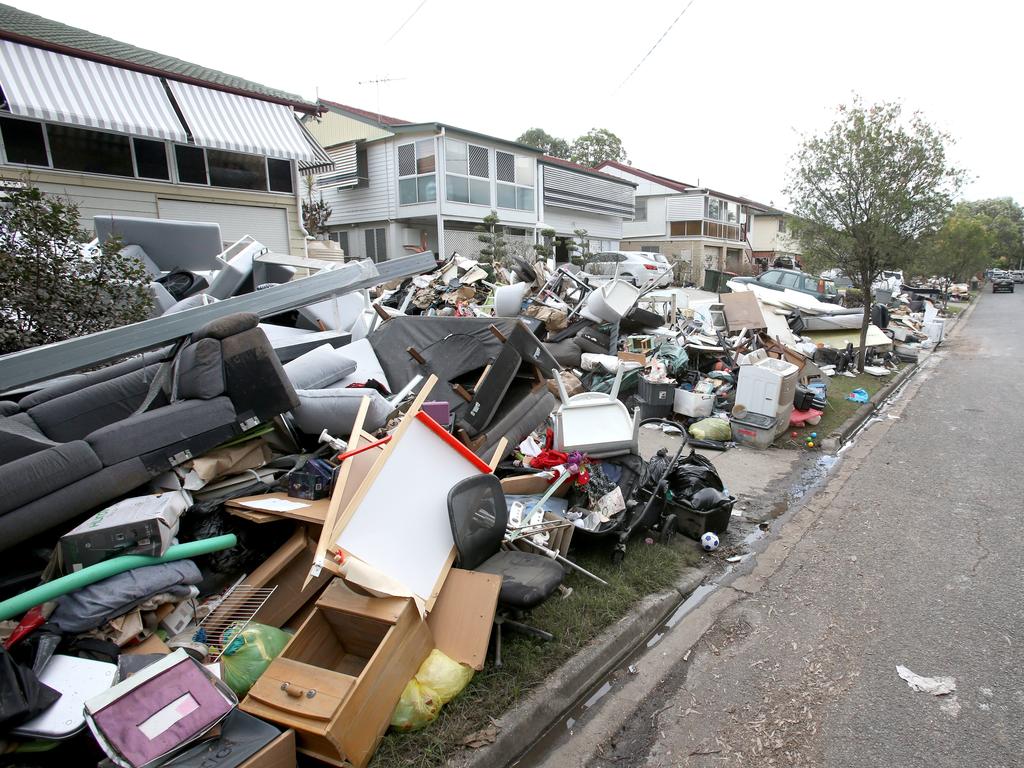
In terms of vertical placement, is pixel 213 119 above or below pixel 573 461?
above

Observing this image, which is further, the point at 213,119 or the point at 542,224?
the point at 542,224

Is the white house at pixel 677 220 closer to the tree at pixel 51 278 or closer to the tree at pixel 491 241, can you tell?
the tree at pixel 491 241

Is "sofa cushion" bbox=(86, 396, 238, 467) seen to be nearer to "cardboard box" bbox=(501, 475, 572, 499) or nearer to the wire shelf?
the wire shelf

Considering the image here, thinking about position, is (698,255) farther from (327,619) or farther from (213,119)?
(327,619)

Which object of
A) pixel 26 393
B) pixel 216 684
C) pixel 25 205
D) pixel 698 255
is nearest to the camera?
pixel 216 684

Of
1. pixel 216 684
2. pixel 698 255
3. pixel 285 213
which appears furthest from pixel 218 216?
pixel 698 255

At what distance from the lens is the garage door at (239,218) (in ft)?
35.0

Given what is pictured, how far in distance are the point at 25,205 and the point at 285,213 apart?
30.1 ft

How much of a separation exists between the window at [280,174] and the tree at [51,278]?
870 centimetres

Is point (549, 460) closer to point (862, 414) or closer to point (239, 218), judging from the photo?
point (862, 414)

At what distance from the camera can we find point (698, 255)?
32.1m

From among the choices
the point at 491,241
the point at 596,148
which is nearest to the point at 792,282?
the point at 491,241

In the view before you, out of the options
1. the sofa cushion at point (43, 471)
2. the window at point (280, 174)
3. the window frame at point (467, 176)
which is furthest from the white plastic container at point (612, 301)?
the window frame at point (467, 176)

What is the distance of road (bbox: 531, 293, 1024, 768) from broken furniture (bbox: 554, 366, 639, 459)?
1168 mm
